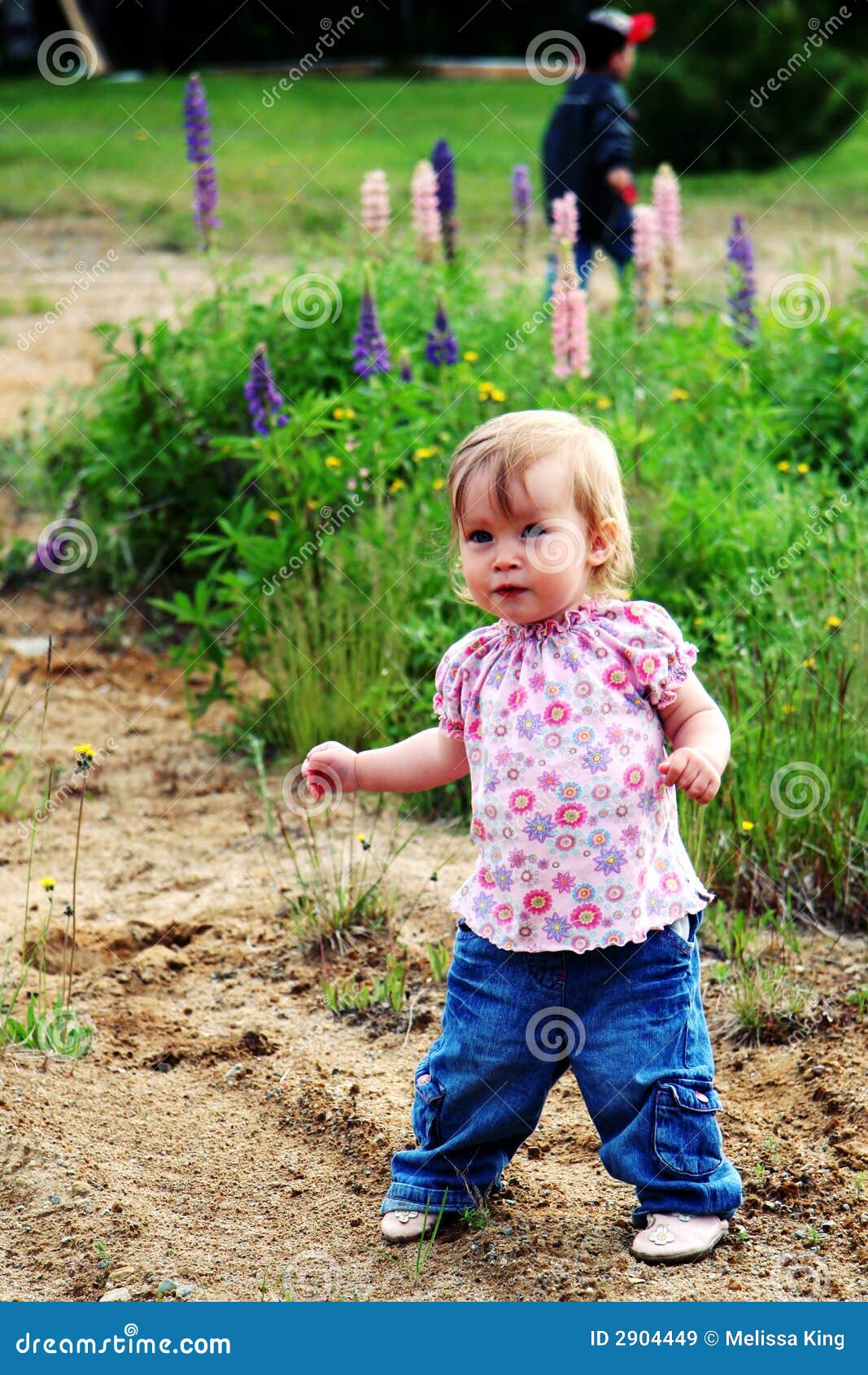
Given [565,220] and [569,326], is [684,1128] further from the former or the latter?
[565,220]

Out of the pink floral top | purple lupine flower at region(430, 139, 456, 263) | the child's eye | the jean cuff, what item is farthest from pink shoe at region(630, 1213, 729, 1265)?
purple lupine flower at region(430, 139, 456, 263)

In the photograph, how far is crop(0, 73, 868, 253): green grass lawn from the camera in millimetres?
13117

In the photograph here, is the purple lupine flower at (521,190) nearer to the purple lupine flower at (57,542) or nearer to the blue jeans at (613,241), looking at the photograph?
the blue jeans at (613,241)

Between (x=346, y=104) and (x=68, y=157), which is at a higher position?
(x=346, y=104)

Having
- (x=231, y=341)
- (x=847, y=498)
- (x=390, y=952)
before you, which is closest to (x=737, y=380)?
(x=847, y=498)

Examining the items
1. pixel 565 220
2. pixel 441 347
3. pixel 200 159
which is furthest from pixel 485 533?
pixel 200 159

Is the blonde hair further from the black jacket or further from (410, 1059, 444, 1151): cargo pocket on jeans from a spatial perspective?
the black jacket

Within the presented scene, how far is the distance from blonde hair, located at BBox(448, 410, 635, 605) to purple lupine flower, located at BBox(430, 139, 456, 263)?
347cm

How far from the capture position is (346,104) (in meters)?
21.1

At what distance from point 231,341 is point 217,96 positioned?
1802 centimetres

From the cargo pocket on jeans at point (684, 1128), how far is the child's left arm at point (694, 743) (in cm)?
47

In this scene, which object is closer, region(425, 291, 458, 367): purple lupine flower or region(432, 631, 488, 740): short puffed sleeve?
region(432, 631, 488, 740): short puffed sleeve

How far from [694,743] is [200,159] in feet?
11.9

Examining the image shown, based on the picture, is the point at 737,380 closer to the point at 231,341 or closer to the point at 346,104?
the point at 231,341
